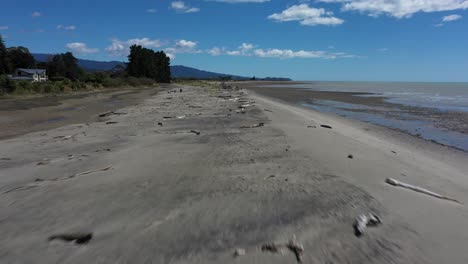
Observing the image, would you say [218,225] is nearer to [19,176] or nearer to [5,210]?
[5,210]

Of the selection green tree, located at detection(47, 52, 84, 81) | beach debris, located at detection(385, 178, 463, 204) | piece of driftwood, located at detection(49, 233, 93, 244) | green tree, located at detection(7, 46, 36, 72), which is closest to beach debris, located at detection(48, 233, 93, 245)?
piece of driftwood, located at detection(49, 233, 93, 244)

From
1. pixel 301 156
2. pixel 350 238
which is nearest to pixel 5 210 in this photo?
pixel 350 238

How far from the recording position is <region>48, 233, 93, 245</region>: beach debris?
3.38 m

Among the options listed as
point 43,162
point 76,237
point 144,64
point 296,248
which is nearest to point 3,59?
point 144,64

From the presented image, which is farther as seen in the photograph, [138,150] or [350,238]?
[138,150]

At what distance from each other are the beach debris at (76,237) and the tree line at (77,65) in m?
78.7

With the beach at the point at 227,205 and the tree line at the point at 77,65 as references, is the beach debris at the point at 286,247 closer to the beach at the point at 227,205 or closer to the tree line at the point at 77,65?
the beach at the point at 227,205

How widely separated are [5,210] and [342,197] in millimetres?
4211

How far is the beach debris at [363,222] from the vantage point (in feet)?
11.3

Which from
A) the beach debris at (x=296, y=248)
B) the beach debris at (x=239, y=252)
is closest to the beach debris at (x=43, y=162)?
the beach debris at (x=239, y=252)

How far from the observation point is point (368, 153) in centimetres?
764

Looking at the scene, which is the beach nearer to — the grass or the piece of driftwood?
the piece of driftwood

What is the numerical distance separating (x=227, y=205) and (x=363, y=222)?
1523 millimetres

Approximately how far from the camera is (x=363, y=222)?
364 cm
